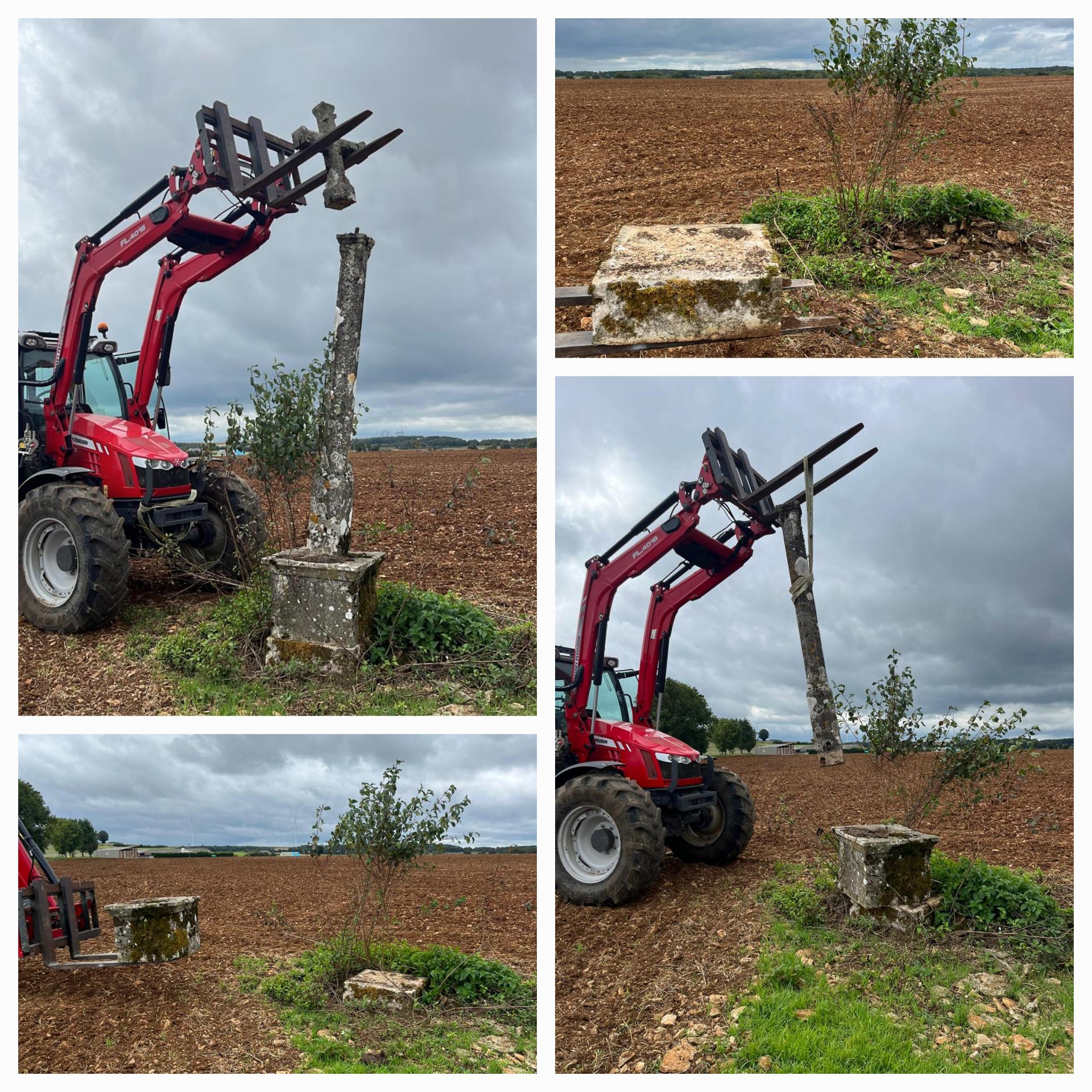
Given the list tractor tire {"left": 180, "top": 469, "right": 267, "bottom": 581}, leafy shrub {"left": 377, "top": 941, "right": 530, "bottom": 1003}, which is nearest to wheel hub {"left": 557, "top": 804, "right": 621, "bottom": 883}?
leafy shrub {"left": 377, "top": 941, "right": 530, "bottom": 1003}

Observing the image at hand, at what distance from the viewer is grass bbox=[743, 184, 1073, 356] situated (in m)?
5.57

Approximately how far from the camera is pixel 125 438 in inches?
253

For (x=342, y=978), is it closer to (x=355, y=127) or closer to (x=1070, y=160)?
(x=355, y=127)

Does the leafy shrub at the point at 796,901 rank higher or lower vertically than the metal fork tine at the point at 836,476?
lower

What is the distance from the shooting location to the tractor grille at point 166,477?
250 inches

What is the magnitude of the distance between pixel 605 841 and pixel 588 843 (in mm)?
140

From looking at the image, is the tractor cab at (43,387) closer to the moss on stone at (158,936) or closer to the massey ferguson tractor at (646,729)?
the moss on stone at (158,936)

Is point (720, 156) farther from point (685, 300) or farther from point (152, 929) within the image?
point (152, 929)

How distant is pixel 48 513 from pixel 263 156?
315cm

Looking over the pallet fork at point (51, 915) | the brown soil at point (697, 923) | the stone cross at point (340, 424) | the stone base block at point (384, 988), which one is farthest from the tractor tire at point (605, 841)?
the pallet fork at point (51, 915)

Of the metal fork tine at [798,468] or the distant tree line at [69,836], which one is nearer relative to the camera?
the metal fork tine at [798,468]

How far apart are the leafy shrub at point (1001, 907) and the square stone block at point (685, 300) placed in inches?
156

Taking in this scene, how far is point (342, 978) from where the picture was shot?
573cm

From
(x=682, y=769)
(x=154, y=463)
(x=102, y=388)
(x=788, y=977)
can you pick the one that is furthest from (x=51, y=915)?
(x=788, y=977)
